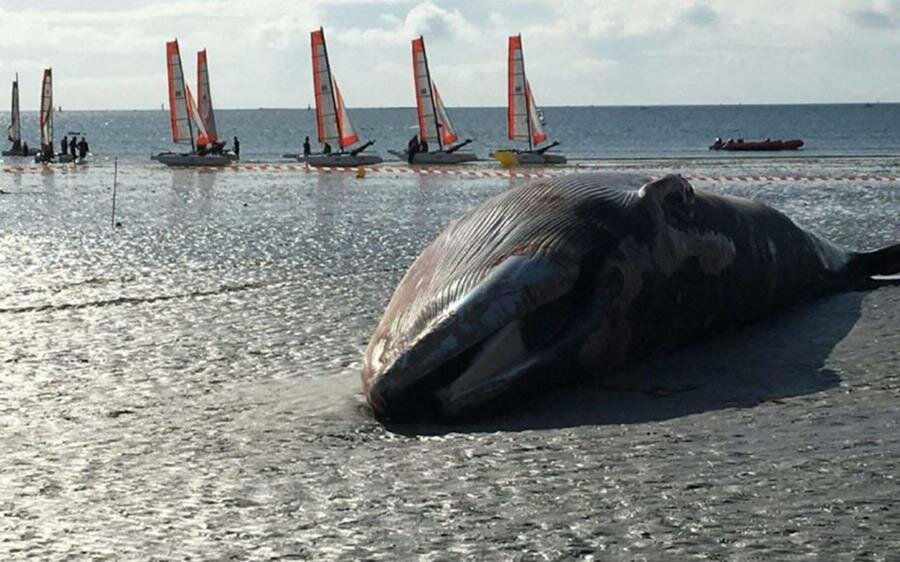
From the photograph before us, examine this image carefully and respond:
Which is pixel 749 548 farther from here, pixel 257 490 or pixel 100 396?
pixel 100 396

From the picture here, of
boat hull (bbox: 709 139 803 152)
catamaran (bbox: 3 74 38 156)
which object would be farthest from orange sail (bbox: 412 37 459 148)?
catamaran (bbox: 3 74 38 156)

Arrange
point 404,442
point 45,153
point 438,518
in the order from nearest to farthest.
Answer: point 438,518 → point 404,442 → point 45,153

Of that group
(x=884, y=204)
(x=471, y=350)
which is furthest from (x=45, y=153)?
(x=471, y=350)

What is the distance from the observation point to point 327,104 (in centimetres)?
6450

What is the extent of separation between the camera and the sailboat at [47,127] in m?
70.3

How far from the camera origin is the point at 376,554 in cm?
607

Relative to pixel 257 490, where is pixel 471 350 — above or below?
above

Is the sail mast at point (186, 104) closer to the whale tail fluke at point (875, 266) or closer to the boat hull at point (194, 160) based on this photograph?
the boat hull at point (194, 160)

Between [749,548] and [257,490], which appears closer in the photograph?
[749,548]

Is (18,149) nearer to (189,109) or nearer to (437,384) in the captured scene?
(189,109)

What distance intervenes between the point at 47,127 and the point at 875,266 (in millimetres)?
66930

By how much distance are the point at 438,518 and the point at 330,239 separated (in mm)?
15340

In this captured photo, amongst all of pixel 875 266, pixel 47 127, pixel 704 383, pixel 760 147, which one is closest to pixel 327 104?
pixel 47 127

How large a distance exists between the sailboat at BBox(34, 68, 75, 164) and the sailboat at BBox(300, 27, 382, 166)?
1362cm
